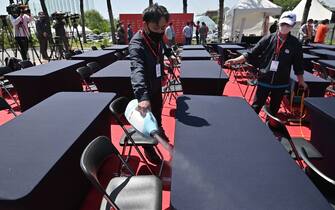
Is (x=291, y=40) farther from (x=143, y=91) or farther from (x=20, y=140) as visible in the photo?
(x=20, y=140)

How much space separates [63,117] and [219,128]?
1.40 metres

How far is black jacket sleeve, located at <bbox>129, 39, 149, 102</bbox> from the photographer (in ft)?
6.37

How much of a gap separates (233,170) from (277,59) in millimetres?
2182

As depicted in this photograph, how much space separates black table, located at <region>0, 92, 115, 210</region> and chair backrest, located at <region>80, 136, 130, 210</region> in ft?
0.65

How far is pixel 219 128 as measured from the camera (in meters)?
1.82

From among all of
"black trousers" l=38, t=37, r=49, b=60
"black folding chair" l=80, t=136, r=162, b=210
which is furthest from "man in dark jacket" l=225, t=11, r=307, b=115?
"black trousers" l=38, t=37, r=49, b=60

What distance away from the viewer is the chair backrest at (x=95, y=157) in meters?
1.37

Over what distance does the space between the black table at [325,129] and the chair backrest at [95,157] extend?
1872 mm

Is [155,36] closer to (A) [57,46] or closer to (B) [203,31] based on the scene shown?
(A) [57,46]

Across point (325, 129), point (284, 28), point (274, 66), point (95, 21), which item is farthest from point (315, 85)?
point (95, 21)

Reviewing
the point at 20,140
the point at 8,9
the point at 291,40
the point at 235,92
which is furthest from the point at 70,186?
the point at 8,9

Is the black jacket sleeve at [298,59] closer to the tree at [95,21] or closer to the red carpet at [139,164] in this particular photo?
the red carpet at [139,164]

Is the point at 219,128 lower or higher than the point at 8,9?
lower

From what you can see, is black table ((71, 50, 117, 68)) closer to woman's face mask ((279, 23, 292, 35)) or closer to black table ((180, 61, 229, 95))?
black table ((180, 61, 229, 95))
